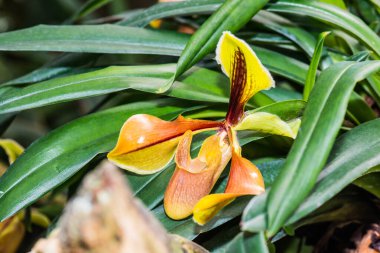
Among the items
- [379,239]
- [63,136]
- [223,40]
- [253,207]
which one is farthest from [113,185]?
[379,239]

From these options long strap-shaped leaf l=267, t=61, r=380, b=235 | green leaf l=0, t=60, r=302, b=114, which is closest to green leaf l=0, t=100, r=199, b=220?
green leaf l=0, t=60, r=302, b=114

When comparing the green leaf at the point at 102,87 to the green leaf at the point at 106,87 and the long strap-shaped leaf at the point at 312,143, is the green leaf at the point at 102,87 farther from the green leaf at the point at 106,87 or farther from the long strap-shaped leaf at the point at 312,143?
the long strap-shaped leaf at the point at 312,143

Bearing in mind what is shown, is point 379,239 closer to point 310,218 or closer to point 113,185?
point 310,218

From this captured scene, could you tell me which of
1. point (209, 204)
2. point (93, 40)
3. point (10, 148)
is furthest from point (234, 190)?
point (10, 148)

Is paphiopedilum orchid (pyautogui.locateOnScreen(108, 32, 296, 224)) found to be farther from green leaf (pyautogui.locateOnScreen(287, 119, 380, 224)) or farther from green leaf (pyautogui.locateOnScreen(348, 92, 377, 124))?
green leaf (pyautogui.locateOnScreen(348, 92, 377, 124))

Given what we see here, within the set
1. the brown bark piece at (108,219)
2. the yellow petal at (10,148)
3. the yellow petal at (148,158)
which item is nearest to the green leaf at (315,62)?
the yellow petal at (148,158)

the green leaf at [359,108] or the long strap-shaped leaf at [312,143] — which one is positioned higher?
the long strap-shaped leaf at [312,143]

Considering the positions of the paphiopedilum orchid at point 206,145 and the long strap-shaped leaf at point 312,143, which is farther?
the paphiopedilum orchid at point 206,145
